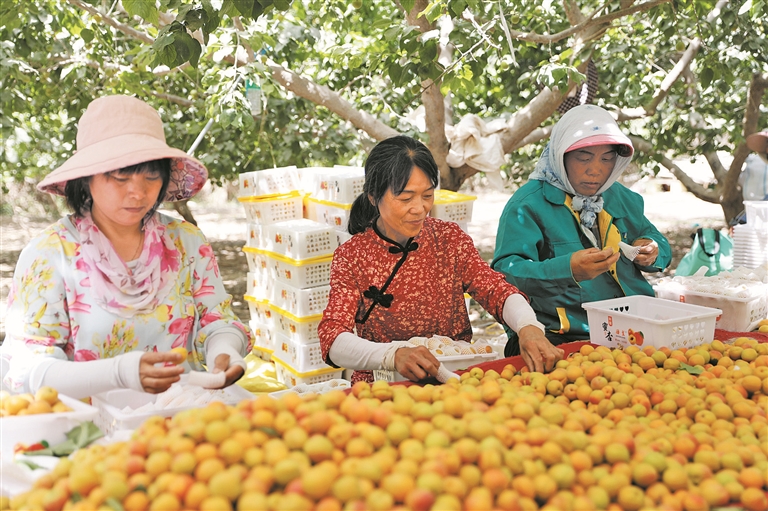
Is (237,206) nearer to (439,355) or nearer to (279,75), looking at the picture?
(279,75)

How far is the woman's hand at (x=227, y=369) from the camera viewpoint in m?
1.97

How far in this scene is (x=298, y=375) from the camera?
180 inches

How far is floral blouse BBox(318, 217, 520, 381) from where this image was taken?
2756 mm

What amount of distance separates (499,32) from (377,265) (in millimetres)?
2462

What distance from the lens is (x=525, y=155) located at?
8.12m

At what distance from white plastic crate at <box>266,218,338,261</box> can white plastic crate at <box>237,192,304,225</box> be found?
0.25 metres

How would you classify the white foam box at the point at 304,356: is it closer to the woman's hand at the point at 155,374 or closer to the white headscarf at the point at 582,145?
the white headscarf at the point at 582,145

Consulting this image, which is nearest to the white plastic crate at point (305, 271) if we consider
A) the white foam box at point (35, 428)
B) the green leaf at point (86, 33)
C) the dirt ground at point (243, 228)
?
the green leaf at point (86, 33)

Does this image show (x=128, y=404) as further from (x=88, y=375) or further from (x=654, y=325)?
(x=654, y=325)

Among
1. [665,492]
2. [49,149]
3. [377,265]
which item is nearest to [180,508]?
[665,492]

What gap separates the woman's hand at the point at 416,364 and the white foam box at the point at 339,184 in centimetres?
235

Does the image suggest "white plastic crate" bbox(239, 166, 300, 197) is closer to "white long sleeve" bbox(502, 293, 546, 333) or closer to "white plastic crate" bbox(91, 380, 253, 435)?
"white long sleeve" bbox(502, 293, 546, 333)

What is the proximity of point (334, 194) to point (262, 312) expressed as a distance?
117cm

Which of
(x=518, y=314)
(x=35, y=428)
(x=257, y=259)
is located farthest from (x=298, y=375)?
(x=35, y=428)
